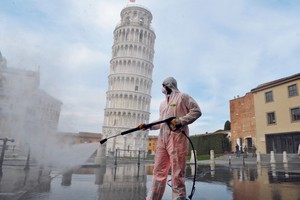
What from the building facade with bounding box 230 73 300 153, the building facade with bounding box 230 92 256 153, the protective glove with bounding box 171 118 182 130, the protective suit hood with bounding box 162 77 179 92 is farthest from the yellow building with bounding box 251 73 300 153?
the protective glove with bounding box 171 118 182 130

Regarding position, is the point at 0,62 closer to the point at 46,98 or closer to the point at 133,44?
the point at 46,98

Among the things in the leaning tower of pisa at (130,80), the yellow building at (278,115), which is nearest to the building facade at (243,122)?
the yellow building at (278,115)

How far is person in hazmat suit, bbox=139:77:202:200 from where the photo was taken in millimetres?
3205

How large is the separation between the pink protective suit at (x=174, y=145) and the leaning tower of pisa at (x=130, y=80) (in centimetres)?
5790

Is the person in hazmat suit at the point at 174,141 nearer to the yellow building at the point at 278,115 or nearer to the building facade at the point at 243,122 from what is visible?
the yellow building at the point at 278,115

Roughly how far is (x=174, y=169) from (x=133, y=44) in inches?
2551

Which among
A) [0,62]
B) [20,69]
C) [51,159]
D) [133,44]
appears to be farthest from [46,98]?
[133,44]

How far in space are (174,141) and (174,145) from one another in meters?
0.06

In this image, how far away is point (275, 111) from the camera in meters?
30.8

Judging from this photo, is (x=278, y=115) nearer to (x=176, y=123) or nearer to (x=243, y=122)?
(x=243, y=122)

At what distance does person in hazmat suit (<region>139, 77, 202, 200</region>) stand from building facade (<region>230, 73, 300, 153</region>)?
1189 inches

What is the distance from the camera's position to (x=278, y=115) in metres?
30.3

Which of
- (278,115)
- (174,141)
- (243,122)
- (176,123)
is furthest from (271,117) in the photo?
(176,123)

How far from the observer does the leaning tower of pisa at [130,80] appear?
62250 millimetres
